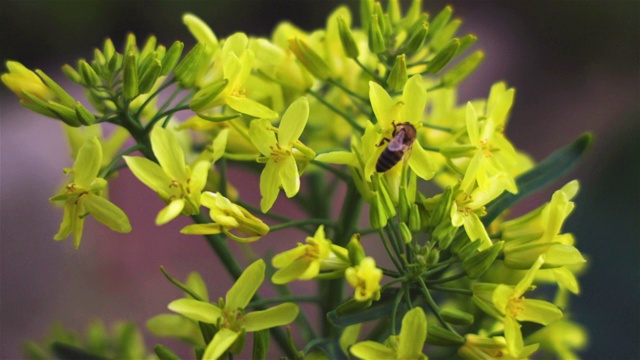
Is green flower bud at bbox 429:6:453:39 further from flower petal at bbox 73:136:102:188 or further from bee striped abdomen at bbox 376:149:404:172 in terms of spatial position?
flower petal at bbox 73:136:102:188

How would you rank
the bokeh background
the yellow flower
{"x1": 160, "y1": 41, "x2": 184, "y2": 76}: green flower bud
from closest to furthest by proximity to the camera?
the yellow flower
{"x1": 160, "y1": 41, "x2": 184, "y2": 76}: green flower bud
the bokeh background

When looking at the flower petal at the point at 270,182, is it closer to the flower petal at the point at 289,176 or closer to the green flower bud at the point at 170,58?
the flower petal at the point at 289,176

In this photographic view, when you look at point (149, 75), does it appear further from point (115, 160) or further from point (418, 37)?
point (418, 37)

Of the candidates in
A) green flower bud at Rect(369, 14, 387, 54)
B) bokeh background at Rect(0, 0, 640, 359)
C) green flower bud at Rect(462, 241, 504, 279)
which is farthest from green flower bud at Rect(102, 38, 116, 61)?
bokeh background at Rect(0, 0, 640, 359)

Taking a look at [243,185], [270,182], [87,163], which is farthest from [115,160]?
[243,185]

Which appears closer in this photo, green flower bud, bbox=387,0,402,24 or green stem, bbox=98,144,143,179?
green stem, bbox=98,144,143,179

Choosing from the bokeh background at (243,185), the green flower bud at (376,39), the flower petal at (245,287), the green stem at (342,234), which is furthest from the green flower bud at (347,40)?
the bokeh background at (243,185)

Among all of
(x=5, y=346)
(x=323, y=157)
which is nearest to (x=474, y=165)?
(x=323, y=157)
